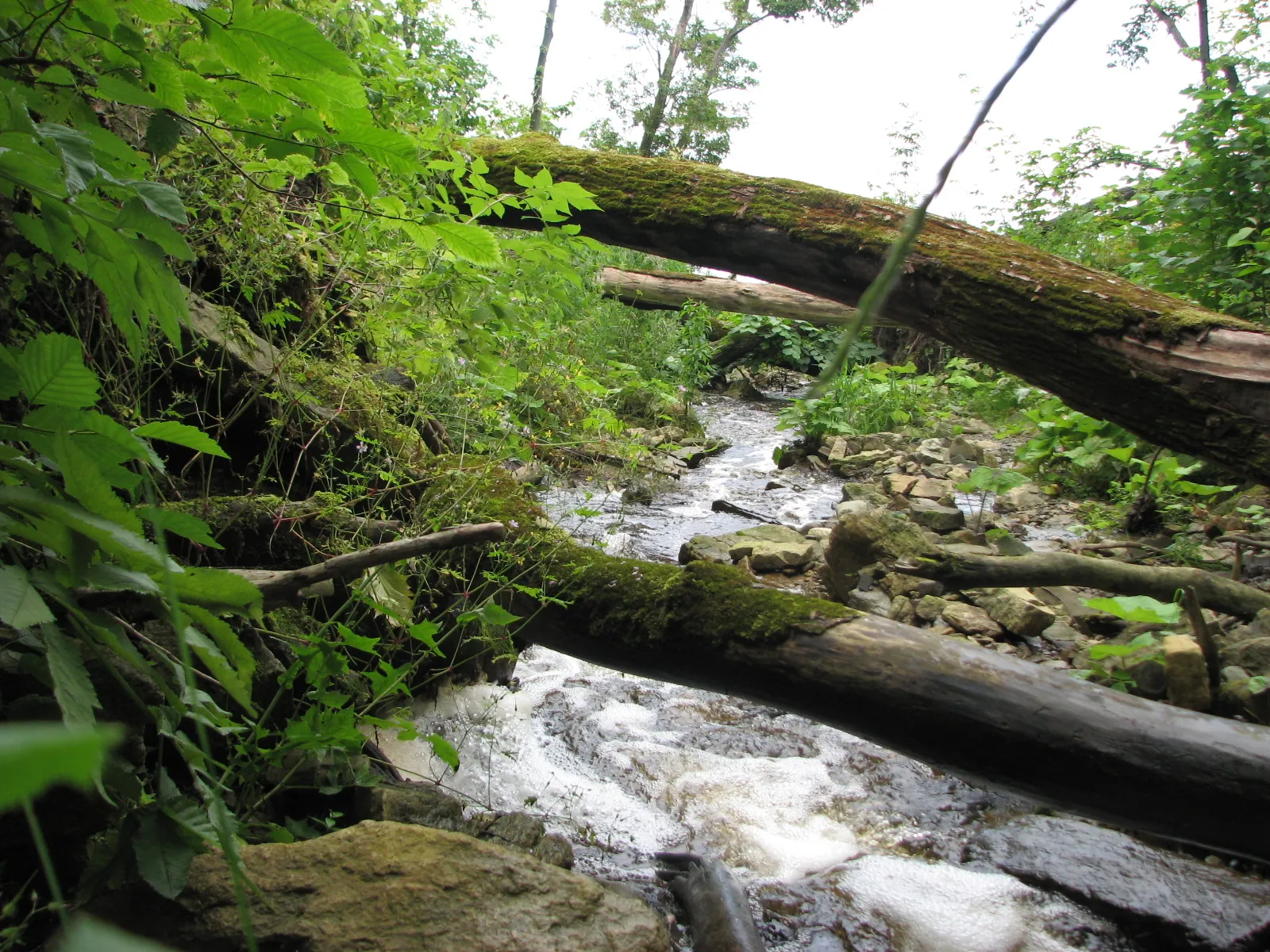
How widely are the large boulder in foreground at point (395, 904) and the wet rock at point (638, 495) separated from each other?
15.5ft

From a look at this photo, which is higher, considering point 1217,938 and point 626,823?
point 1217,938

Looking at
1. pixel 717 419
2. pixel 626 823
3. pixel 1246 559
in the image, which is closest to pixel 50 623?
pixel 626 823

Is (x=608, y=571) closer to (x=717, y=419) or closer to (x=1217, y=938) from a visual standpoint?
(x=1217, y=938)

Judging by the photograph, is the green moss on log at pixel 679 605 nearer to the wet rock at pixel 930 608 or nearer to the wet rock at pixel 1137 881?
the wet rock at pixel 1137 881

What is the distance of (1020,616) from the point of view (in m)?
4.20

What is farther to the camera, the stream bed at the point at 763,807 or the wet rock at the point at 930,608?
the wet rock at the point at 930,608

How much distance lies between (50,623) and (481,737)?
7.93ft

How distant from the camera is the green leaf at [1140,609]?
3221mm

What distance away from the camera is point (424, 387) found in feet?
10.3

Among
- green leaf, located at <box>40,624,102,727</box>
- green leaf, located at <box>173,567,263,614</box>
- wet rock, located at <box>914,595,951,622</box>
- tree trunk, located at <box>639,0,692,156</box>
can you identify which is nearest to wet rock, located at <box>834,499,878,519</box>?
wet rock, located at <box>914,595,951,622</box>

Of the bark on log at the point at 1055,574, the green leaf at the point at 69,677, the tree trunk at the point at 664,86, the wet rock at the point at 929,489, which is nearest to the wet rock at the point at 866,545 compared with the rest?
the bark on log at the point at 1055,574

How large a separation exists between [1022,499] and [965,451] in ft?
6.35

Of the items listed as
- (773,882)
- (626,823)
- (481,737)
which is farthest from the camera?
(481,737)

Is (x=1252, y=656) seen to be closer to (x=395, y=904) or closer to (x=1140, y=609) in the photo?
(x=1140, y=609)
